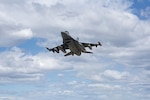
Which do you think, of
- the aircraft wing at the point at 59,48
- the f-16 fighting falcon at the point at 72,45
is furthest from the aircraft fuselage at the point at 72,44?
the aircraft wing at the point at 59,48

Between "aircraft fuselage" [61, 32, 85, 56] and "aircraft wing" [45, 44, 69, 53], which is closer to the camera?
"aircraft fuselage" [61, 32, 85, 56]

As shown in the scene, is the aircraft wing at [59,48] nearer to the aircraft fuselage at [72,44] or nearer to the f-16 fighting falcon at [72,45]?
the f-16 fighting falcon at [72,45]

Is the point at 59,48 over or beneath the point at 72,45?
over

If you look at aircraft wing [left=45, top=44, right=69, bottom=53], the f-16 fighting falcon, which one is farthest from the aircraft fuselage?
aircraft wing [left=45, top=44, right=69, bottom=53]

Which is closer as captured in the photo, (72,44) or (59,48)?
(72,44)

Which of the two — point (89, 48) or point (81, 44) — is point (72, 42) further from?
point (89, 48)

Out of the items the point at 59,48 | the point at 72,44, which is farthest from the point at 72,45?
the point at 59,48

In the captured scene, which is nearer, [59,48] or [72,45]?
[72,45]

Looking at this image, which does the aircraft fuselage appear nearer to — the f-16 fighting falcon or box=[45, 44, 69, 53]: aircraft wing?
the f-16 fighting falcon

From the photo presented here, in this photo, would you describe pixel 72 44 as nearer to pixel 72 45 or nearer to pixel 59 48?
pixel 72 45

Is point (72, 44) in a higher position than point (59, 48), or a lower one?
lower

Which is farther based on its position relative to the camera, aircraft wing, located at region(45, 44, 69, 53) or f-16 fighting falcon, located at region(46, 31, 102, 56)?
aircraft wing, located at region(45, 44, 69, 53)

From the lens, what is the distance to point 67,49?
128000 mm

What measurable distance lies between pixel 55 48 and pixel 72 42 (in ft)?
42.9
